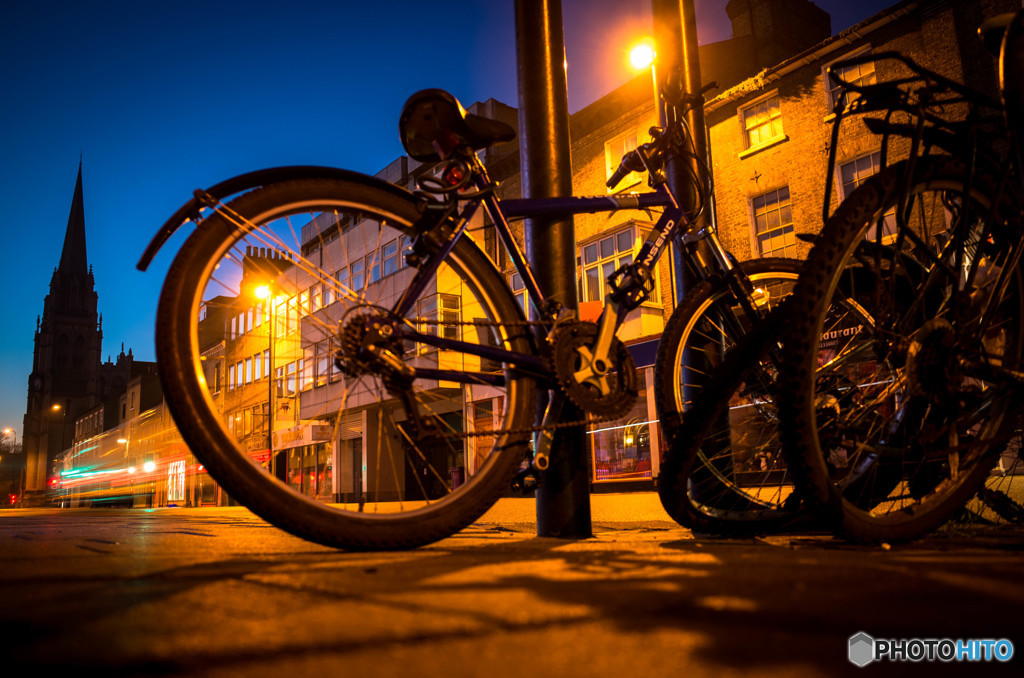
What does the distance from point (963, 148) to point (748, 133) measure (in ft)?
57.4

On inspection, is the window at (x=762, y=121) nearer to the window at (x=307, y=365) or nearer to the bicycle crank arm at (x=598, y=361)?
the bicycle crank arm at (x=598, y=361)

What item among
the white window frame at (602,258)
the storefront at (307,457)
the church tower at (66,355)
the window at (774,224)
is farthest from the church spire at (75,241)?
the window at (774,224)

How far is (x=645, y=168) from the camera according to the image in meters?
3.34

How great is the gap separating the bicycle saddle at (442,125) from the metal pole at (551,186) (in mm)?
747

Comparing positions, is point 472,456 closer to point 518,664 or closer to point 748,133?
point 518,664

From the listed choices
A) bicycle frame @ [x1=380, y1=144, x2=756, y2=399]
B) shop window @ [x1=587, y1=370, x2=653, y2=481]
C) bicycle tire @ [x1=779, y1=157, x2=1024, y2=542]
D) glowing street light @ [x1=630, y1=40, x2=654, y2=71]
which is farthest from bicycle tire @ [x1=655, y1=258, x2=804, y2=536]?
shop window @ [x1=587, y1=370, x2=653, y2=481]

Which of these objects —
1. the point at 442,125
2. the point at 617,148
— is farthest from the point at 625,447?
the point at 442,125

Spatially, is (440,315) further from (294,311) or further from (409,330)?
(294,311)

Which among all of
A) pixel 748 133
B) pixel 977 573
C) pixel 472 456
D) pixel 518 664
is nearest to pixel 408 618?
pixel 518 664

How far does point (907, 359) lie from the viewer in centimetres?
236

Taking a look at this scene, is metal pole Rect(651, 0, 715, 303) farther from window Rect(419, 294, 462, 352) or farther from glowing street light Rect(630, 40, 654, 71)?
window Rect(419, 294, 462, 352)

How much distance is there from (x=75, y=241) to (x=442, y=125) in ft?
480

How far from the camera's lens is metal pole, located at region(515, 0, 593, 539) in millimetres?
3100

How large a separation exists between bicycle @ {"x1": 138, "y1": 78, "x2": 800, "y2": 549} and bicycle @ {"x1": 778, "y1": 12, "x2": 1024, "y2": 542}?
678 millimetres
